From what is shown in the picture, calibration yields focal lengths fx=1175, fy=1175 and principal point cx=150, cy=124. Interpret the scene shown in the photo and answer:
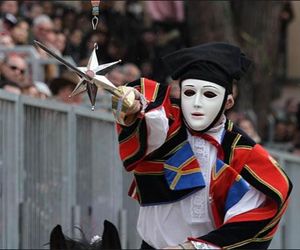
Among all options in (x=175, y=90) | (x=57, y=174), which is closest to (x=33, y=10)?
(x=57, y=174)

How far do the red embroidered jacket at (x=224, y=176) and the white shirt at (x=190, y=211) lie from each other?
0.03 meters

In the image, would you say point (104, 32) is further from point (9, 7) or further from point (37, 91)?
point (37, 91)

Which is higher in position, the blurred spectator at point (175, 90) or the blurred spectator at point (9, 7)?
the blurred spectator at point (9, 7)

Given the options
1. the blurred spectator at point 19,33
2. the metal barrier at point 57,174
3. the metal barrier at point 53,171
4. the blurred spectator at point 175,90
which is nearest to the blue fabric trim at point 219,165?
the blurred spectator at point 175,90

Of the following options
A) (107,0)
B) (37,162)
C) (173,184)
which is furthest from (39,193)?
(107,0)

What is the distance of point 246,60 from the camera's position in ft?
19.3

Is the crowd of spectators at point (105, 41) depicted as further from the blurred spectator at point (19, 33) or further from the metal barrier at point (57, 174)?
the metal barrier at point (57, 174)

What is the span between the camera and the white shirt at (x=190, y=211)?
18.7 feet

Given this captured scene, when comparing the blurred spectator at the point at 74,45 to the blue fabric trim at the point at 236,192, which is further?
the blurred spectator at the point at 74,45

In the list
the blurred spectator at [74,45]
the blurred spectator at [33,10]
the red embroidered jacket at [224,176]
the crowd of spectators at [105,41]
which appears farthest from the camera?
the blurred spectator at [33,10]

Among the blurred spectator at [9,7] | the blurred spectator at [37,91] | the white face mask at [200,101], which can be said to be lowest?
the white face mask at [200,101]

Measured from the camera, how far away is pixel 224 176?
5.73m

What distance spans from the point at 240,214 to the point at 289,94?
49.8ft

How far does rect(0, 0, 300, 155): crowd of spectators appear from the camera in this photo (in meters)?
10.4
